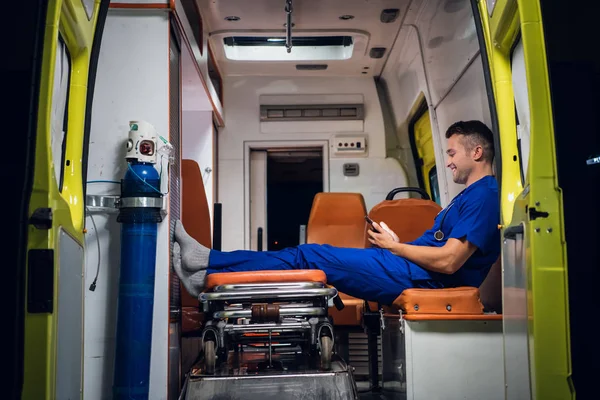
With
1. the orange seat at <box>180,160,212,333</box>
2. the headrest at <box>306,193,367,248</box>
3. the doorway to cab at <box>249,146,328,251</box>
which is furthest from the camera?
the doorway to cab at <box>249,146,328,251</box>

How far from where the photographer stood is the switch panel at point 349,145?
697 centimetres

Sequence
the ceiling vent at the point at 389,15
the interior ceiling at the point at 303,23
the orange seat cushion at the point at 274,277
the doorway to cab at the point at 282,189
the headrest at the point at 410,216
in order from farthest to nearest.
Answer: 1. the doorway to cab at the point at 282,189
2. the ceiling vent at the point at 389,15
3. the interior ceiling at the point at 303,23
4. the headrest at the point at 410,216
5. the orange seat cushion at the point at 274,277

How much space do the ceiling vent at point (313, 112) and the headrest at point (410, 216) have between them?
7.02 feet

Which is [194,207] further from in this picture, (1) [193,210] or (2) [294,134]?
(2) [294,134]

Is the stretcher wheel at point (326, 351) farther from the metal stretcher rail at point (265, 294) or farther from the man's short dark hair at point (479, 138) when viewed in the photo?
the man's short dark hair at point (479, 138)

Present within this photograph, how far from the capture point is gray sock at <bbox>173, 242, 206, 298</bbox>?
374 cm

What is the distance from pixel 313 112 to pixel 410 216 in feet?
7.65

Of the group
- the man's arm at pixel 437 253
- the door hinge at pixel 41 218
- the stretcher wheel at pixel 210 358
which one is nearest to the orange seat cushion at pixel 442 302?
the man's arm at pixel 437 253

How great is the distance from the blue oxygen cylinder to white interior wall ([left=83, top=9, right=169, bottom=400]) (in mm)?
175

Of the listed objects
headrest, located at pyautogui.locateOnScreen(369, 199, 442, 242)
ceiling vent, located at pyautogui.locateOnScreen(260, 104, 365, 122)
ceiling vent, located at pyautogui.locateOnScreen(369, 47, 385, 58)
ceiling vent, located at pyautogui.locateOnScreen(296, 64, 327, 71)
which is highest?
ceiling vent, located at pyautogui.locateOnScreen(369, 47, 385, 58)

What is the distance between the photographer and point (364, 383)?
16.4 ft

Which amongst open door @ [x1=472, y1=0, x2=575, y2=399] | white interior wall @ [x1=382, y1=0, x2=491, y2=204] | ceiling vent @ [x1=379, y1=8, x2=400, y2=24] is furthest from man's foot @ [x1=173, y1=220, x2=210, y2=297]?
ceiling vent @ [x1=379, y1=8, x2=400, y2=24]

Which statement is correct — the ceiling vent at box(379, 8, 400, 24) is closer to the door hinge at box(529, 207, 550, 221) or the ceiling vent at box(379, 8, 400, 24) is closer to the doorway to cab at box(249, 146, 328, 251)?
the doorway to cab at box(249, 146, 328, 251)

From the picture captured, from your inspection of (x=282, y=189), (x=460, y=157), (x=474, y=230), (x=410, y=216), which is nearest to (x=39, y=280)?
(x=474, y=230)
